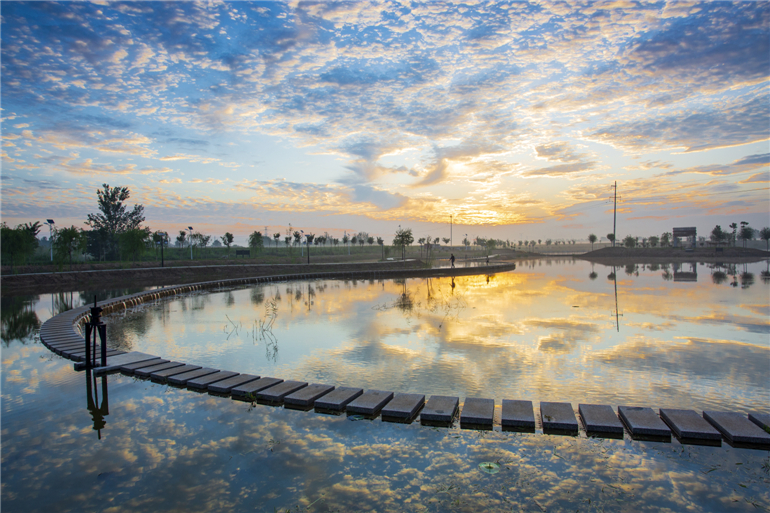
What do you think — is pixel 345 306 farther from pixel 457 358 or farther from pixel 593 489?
pixel 593 489

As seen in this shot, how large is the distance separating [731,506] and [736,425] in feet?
4.95

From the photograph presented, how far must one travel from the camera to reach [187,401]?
5.22 m

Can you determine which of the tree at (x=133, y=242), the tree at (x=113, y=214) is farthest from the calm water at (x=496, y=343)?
the tree at (x=113, y=214)

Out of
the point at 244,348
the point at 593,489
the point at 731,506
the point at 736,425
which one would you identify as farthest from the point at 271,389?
the point at 736,425

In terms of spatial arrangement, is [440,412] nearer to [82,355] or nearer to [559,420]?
[559,420]

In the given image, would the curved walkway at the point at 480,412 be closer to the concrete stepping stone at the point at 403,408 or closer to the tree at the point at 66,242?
the concrete stepping stone at the point at 403,408

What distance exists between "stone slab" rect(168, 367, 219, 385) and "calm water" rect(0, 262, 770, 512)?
0.52 ft

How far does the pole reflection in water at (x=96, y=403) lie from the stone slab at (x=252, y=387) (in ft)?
4.74

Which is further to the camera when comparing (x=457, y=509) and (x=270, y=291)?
(x=270, y=291)

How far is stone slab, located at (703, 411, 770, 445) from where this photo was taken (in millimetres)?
3961

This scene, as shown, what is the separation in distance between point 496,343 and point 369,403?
13.8 feet

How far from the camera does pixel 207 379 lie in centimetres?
577

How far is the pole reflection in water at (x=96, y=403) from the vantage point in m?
4.57

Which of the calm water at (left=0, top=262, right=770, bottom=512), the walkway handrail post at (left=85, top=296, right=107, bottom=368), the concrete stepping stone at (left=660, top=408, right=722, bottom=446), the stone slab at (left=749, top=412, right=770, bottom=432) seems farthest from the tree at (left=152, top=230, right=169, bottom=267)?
the stone slab at (left=749, top=412, right=770, bottom=432)
